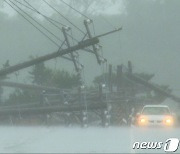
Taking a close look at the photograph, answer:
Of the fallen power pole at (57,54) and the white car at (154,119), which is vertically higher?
the fallen power pole at (57,54)

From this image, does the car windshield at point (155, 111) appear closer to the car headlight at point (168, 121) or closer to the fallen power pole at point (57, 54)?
the car headlight at point (168, 121)

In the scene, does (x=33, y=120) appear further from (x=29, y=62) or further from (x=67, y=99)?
(x=29, y=62)

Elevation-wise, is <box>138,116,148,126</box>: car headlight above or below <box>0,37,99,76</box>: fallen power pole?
below

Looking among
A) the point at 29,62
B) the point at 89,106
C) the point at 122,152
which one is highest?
the point at 29,62

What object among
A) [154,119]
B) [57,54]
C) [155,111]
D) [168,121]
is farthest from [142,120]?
[57,54]

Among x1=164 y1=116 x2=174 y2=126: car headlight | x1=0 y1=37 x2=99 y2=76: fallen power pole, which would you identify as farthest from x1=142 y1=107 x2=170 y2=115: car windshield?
x1=0 y1=37 x2=99 y2=76: fallen power pole

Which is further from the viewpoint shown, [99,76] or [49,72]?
[99,76]

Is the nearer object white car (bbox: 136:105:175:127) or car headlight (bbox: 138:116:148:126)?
car headlight (bbox: 138:116:148:126)

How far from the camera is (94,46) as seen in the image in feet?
150

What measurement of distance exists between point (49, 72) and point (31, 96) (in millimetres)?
12938

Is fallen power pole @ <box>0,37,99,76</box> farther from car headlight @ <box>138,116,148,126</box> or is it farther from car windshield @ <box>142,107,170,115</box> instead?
car headlight @ <box>138,116,148,126</box>

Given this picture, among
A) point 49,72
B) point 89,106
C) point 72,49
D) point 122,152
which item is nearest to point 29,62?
point 72,49

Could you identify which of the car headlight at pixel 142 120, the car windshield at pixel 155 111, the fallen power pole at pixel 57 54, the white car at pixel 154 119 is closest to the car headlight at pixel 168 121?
the white car at pixel 154 119

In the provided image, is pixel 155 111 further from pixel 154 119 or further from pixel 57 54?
pixel 57 54
